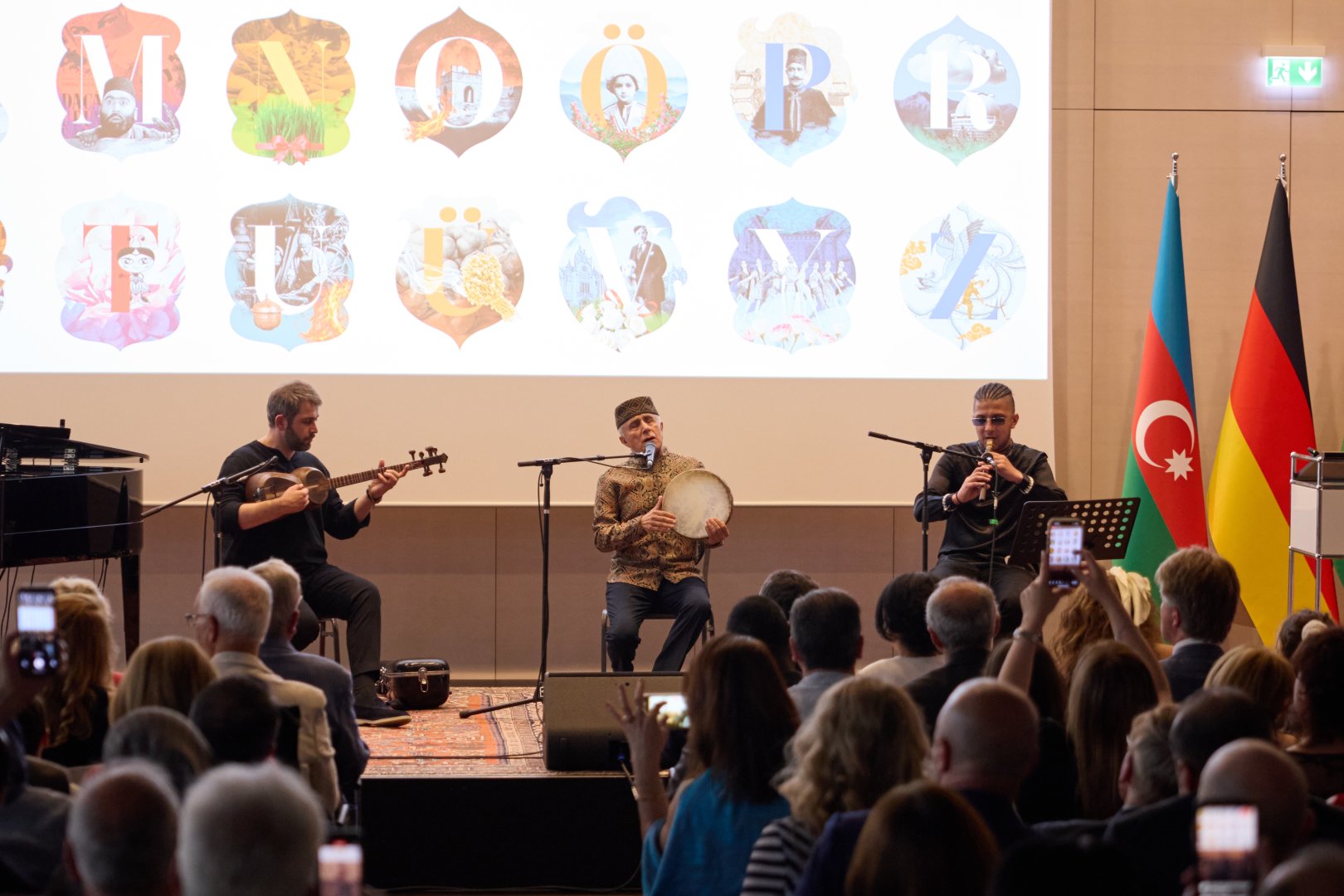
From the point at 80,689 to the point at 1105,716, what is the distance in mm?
2014

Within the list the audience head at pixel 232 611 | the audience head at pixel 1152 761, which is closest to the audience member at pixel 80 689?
the audience head at pixel 232 611

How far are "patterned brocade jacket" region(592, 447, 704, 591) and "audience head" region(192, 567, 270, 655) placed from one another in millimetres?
2428

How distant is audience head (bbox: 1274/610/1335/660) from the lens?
3461 mm

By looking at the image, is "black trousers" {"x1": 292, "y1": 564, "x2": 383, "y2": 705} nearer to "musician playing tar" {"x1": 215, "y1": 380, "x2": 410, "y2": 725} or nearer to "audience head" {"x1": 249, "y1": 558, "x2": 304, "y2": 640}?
"musician playing tar" {"x1": 215, "y1": 380, "x2": 410, "y2": 725}

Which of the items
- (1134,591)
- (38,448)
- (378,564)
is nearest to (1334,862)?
(1134,591)

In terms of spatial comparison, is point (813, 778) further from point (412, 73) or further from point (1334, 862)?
point (412, 73)

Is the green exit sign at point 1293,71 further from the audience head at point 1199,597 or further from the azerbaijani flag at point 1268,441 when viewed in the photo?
the audience head at point 1199,597

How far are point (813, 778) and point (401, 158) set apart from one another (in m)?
4.50

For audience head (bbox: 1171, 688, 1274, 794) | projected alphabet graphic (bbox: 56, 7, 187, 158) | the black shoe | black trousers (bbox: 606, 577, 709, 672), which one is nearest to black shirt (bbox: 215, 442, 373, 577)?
the black shoe

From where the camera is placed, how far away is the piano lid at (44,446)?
4.87m

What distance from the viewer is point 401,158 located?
5.96 metres

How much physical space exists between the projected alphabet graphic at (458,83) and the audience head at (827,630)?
358 centimetres

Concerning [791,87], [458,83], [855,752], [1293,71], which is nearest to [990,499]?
[791,87]

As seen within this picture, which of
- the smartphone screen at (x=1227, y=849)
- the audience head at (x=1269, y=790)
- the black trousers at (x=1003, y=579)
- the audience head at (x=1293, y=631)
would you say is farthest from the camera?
the black trousers at (x=1003, y=579)
